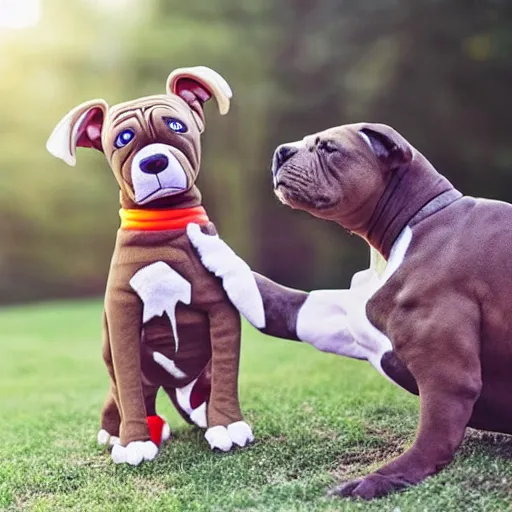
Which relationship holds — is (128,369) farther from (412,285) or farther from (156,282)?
(412,285)

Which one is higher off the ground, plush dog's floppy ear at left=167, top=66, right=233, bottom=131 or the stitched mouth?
plush dog's floppy ear at left=167, top=66, right=233, bottom=131

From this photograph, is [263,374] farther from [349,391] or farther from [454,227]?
[454,227]

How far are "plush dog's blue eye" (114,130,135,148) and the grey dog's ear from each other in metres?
0.46

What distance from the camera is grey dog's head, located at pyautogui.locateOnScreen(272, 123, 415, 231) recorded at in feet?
4.81

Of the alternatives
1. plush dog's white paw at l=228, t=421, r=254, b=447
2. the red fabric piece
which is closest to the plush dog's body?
plush dog's white paw at l=228, t=421, r=254, b=447

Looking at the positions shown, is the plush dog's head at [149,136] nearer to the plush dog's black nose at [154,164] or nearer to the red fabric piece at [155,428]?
the plush dog's black nose at [154,164]

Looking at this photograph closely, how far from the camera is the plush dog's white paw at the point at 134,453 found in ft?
5.05

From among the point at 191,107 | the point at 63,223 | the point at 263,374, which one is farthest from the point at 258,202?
the point at 191,107

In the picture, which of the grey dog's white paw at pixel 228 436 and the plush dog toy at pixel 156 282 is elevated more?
the plush dog toy at pixel 156 282

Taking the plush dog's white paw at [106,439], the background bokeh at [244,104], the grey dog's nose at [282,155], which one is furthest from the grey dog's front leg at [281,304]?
the background bokeh at [244,104]

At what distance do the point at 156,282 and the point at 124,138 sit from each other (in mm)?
295

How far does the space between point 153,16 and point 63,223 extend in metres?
1.71

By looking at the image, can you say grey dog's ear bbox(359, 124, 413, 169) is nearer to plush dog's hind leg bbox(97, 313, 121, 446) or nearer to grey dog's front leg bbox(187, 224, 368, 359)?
grey dog's front leg bbox(187, 224, 368, 359)

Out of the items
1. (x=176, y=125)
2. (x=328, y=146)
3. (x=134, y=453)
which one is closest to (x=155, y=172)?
(x=176, y=125)
